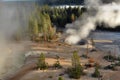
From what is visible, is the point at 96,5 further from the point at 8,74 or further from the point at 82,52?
the point at 8,74

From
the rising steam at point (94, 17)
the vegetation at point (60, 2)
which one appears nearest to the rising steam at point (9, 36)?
the vegetation at point (60, 2)

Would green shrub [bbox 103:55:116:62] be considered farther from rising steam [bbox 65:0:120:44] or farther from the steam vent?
rising steam [bbox 65:0:120:44]

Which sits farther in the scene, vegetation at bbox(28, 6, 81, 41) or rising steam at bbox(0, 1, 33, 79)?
vegetation at bbox(28, 6, 81, 41)

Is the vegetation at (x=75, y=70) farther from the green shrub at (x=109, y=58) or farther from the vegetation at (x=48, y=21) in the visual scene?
the vegetation at (x=48, y=21)

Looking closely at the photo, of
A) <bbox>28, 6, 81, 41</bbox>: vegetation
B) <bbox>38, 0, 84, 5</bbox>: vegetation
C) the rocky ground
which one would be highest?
<bbox>38, 0, 84, 5</bbox>: vegetation

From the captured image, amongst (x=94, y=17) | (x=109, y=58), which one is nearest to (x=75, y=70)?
(x=109, y=58)

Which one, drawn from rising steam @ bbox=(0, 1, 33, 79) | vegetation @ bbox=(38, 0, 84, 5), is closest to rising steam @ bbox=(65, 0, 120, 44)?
rising steam @ bbox=(0, 1, 33, 79)

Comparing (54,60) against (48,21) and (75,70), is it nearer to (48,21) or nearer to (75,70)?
(75,70)
